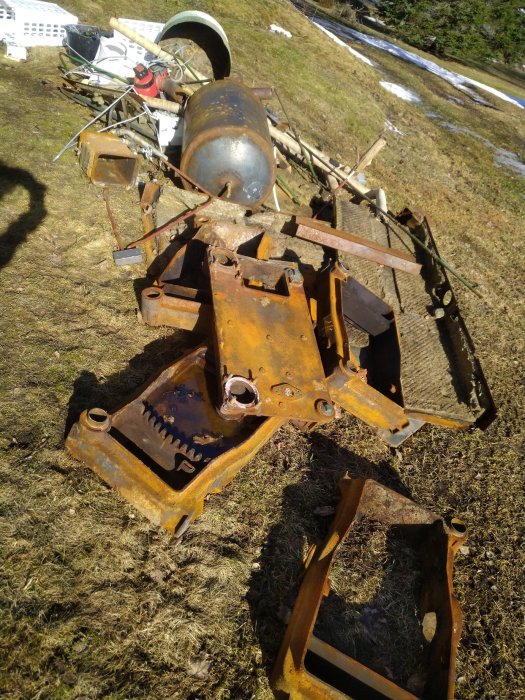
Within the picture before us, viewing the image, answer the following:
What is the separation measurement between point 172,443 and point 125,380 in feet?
2.42

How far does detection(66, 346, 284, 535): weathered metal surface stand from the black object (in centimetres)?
556

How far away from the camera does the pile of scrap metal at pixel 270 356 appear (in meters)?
2.56

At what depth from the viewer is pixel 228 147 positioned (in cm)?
458

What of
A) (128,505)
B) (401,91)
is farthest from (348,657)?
(401,91)

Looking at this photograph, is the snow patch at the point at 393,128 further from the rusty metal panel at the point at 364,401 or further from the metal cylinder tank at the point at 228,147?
the rusty metal panel at the point at 364,401

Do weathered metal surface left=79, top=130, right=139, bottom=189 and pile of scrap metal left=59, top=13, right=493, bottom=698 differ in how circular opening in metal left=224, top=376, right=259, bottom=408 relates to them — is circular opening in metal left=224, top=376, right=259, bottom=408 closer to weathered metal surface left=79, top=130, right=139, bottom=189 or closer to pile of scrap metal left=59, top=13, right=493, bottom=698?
pile of scrap metal left=59, top=13, right=493, bottom=698

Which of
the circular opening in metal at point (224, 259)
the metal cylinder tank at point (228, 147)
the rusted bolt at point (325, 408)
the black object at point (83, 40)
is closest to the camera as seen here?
the rusted bolt at point (325, 408)

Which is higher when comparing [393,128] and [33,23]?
[393,128]

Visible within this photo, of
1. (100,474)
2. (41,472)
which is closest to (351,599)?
(100,474)

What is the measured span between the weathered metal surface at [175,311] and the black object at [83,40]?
16.0 feet

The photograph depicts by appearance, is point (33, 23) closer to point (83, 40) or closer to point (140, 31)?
point (83, 40)

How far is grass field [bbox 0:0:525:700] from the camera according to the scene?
223cm

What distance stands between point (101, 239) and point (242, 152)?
1640mm

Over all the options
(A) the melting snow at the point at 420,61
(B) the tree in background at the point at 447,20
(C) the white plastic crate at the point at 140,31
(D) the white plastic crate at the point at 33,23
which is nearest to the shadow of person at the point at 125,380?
(C) the white plastic crate at the point at 140,31
